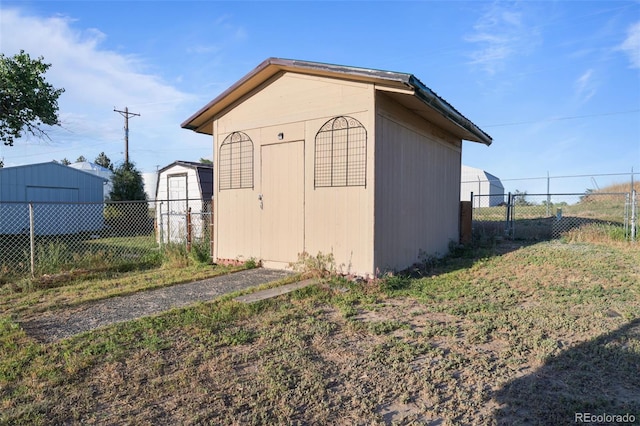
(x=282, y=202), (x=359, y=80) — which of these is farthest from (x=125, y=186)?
(x=359, y=80)

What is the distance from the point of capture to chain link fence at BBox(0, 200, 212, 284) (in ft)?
23.6

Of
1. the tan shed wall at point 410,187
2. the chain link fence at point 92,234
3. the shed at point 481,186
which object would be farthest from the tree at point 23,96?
the shed at point 481,186

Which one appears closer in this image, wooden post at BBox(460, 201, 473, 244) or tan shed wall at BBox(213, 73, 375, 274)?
tan shed wall at BBox(213, 73, 375, 274)

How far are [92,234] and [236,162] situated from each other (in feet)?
40.8

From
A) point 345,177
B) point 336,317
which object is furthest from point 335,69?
point 336,317

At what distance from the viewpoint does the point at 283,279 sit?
638 cm

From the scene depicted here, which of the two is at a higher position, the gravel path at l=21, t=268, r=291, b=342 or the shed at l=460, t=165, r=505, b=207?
the shed at l=460, t=165, r=505, b=207

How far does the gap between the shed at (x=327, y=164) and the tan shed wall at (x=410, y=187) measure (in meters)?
0.02

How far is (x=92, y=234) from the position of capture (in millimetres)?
17188

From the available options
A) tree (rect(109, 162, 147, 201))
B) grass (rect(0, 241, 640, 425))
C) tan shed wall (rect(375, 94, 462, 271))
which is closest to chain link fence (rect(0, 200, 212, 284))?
tree (rect(109, 162, 147, 201))

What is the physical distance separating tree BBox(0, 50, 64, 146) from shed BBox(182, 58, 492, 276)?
6888 millimetres

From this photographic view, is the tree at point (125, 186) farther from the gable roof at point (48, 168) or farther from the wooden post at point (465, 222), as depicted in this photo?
the wooden post at point (465, 222)

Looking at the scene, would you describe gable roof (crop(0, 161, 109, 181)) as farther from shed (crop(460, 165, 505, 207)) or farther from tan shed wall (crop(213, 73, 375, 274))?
shed (crop(460, 165, 505, 207))

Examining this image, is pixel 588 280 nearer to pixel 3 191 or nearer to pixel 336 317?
pixel 336 317
